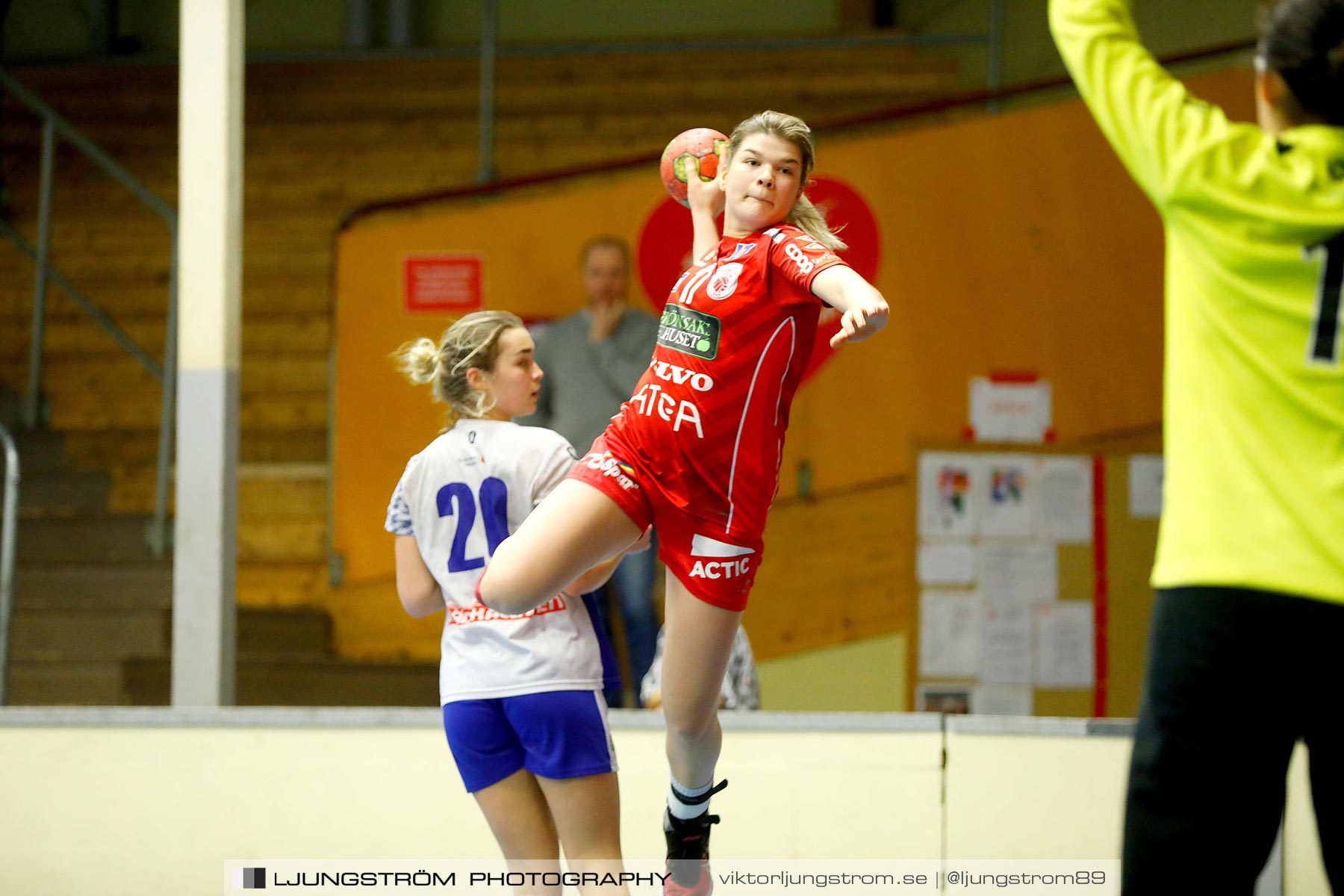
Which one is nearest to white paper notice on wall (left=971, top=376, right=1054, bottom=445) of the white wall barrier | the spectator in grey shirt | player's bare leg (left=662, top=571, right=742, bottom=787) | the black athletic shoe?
the spectator in grey shirt

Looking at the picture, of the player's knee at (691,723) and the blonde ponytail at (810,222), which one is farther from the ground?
the blonde ponytail at (810,222)

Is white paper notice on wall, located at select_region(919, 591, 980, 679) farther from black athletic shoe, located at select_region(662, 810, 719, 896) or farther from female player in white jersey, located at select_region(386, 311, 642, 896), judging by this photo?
female player in white jersey, located at select_region(386, 311, 642, 896)

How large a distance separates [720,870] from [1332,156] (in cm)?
238

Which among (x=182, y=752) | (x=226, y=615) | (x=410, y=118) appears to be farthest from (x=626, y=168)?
(x=182, y=752)

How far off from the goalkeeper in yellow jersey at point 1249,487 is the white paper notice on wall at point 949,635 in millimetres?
3911

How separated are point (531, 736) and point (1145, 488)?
3.70m

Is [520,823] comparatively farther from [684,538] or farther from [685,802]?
[684,538]

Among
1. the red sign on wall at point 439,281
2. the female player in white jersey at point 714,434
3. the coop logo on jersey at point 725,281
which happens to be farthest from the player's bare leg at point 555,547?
the red sign on wall at point 439,281

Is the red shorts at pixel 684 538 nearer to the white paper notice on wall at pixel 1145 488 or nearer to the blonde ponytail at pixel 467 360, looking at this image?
the blonde ponytail at pixel 467 360

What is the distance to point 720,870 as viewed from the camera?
334 centimetres

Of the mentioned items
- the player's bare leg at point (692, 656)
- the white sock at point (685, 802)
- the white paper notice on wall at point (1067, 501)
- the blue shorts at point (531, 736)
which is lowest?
the white sock at point (685, 802)

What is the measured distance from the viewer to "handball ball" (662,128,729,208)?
2684 mm

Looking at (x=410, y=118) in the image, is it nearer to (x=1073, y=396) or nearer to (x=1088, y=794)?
(x=1073, y=396)

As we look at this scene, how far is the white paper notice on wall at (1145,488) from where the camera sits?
5.38 metres
